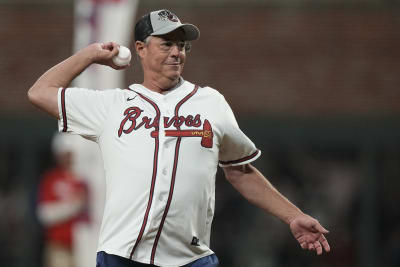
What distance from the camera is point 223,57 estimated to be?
1421 centimetres

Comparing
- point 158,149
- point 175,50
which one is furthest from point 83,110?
point 175,50

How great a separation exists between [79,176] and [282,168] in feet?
17.7

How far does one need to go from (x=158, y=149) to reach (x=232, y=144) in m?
0.46

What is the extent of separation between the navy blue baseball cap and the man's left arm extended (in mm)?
777

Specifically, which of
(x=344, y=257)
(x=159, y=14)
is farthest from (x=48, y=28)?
(x=159, y=14)

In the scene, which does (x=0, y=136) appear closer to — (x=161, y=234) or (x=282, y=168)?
(x=282, y=168)

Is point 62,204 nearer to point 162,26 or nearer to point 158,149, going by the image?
point 162,26

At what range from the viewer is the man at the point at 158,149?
4973 mm

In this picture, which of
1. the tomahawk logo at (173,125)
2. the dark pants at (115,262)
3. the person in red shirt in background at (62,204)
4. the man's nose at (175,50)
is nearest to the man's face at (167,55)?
the man's nose at (175,50)

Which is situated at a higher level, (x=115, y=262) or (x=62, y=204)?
(x=115, y=262)

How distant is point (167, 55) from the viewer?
5.24 metres

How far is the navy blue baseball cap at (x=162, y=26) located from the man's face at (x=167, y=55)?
0.03 meters

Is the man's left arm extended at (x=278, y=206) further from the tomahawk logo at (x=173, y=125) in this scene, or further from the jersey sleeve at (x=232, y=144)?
the tomahawk logo at (x=173, y=125)

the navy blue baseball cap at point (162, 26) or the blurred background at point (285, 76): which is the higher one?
the navy blue baseball cap at point (162, 26)
